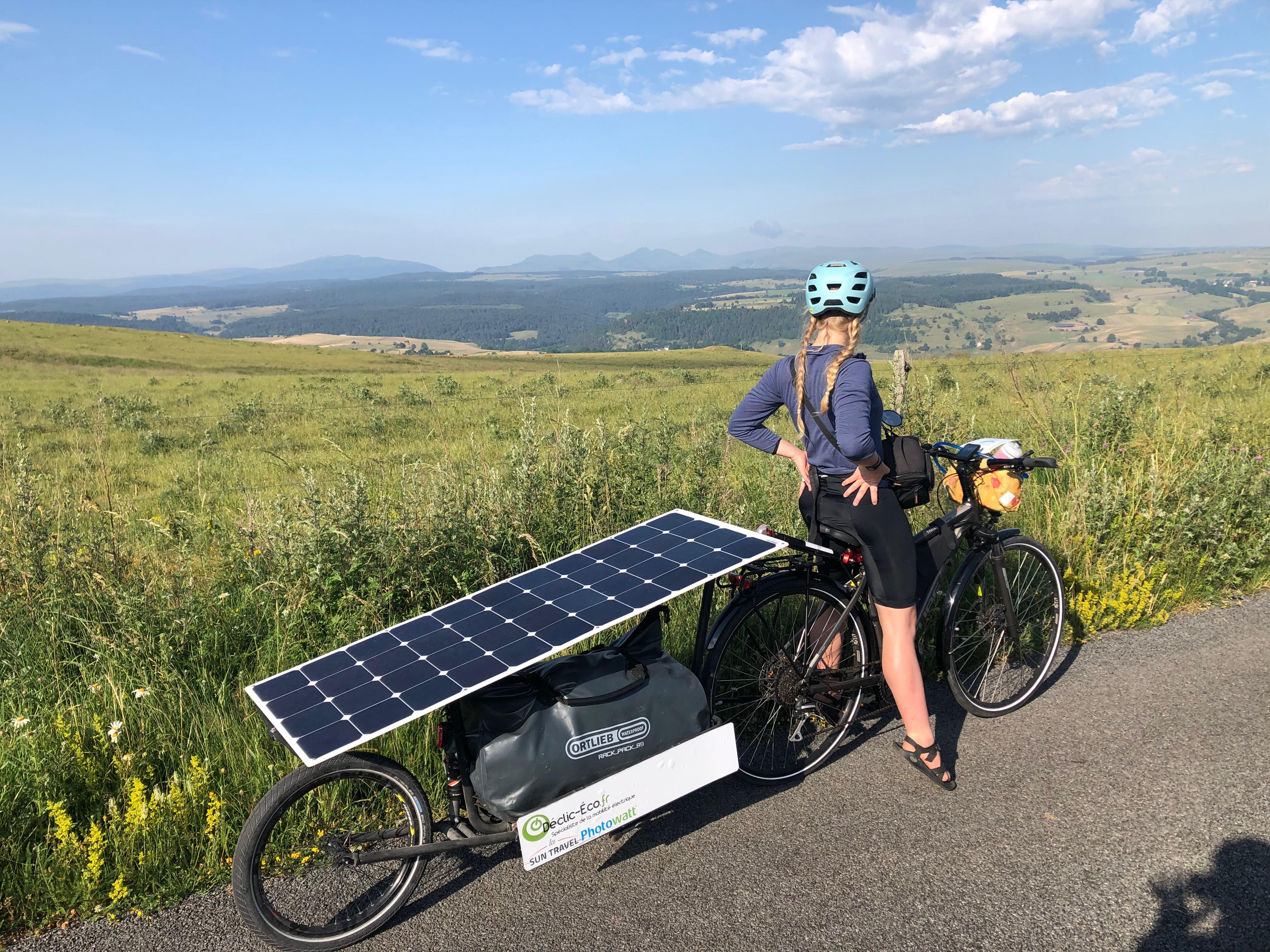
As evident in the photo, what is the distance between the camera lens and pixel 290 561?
17.5 ft

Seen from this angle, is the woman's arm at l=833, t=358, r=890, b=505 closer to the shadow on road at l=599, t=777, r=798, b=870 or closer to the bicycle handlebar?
the bicycle handlebar

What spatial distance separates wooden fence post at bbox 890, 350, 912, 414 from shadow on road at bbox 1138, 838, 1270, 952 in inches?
115

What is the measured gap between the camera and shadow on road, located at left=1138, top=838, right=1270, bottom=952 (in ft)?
9.52

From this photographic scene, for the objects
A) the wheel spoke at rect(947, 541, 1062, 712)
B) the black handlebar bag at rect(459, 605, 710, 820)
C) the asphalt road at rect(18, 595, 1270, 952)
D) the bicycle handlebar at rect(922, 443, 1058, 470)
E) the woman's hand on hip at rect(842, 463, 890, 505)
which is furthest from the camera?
the wheel spoke at rect(947, 541, 1062, 712)

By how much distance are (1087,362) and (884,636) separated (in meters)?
36.2

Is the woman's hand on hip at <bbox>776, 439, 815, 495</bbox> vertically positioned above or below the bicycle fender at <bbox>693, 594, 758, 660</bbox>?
above

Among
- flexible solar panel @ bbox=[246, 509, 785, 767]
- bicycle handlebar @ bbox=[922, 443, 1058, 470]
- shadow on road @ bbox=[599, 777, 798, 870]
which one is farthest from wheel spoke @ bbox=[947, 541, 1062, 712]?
flexible solar panel @ bbox=[246, 509, 785, 767]

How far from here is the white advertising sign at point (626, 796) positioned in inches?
122

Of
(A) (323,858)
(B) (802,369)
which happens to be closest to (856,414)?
(B) (802,369)

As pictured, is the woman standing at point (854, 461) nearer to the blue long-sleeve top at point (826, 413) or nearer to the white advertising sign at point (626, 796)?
the blue long-sleeve top at point (826, 413)

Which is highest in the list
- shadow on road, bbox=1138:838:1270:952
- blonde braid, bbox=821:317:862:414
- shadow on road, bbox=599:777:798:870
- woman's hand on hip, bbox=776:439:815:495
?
blonde braid, bbox=821:317:862:414

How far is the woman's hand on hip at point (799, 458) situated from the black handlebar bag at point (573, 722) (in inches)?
45.9

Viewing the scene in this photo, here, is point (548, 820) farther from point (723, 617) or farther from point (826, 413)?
point (826, 413)

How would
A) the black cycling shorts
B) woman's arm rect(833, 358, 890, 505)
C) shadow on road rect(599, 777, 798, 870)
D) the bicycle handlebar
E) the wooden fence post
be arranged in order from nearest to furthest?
woman's arm rect(833, 358, 890, 505), shadow on road rect(599, 777, 798, 870), the black cycling shorts, the bicycle handlebar, the wooden fence post
